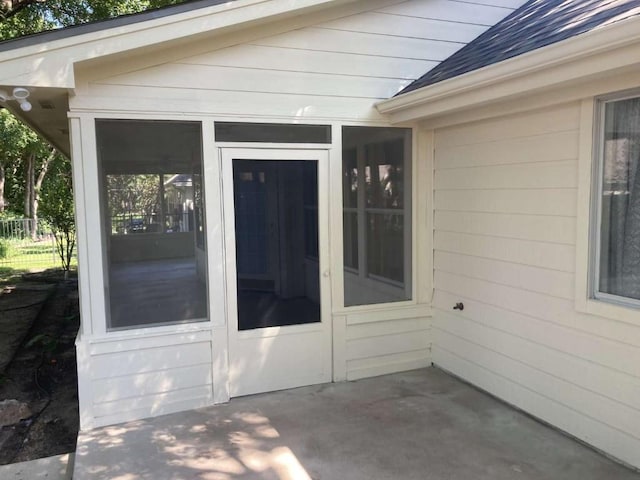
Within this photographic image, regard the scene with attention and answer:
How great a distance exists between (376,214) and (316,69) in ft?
4.42

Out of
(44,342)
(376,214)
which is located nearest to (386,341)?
(376,214)

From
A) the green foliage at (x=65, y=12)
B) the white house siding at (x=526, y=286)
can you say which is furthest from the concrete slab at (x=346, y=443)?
the green foliage at (x=65, y=12)

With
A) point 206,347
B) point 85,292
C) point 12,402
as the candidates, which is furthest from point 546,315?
point 12,402

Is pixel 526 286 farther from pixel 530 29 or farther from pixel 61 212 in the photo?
pixel 61 212

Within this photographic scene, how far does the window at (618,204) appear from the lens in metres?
2.88

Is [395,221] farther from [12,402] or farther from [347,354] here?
[12,402]

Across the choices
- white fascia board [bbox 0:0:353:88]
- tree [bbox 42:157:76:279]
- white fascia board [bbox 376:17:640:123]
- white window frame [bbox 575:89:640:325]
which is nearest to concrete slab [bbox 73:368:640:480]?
white window frame [bbox 575:89:640:325]

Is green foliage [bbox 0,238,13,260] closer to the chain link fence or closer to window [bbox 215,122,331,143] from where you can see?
the chain link fence

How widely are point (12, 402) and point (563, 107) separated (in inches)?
192

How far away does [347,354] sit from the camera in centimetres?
443

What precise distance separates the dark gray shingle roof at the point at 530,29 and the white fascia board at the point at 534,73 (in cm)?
15

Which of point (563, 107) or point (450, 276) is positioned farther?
point (450, 276)

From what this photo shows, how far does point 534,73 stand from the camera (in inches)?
118

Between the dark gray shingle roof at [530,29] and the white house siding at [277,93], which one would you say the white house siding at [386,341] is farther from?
the dark gray shingle roof at [530,29]
